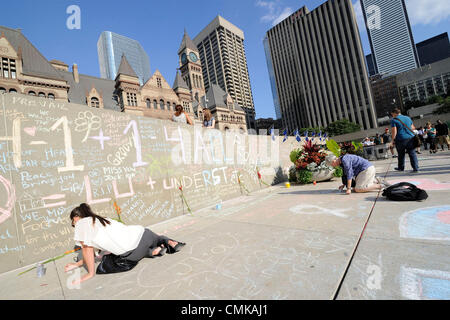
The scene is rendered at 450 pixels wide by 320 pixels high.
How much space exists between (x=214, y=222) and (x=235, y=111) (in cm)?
6081

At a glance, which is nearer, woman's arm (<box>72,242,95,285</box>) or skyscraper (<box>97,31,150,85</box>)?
woman's arm (<box>72,242,95,285</box>)

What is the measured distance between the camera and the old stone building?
2370 centimetres

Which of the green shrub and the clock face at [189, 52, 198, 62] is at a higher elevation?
the clock face at [189, 52, 198, 62]

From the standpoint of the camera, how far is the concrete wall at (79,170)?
3037 millimetres

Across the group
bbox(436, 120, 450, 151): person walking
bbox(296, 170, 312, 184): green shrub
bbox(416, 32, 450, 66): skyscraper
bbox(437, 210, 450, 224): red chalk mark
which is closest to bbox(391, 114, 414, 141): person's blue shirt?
bbox(296, 170, 312, 184): green shrub

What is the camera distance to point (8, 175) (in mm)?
3008

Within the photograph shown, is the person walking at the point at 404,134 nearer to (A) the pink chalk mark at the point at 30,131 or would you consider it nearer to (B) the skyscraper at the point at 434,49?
(A) the pink chalk mark at the point at 30,131

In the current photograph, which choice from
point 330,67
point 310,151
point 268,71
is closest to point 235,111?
point 330,67

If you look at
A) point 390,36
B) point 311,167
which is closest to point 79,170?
point 311,167

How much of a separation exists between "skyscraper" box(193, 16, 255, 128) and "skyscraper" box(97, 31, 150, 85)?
137ft

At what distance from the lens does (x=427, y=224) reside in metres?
2.47

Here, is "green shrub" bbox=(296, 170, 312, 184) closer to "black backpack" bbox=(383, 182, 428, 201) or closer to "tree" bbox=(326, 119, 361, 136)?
"black backpack" bbox=(383, 182, 428, 201)
